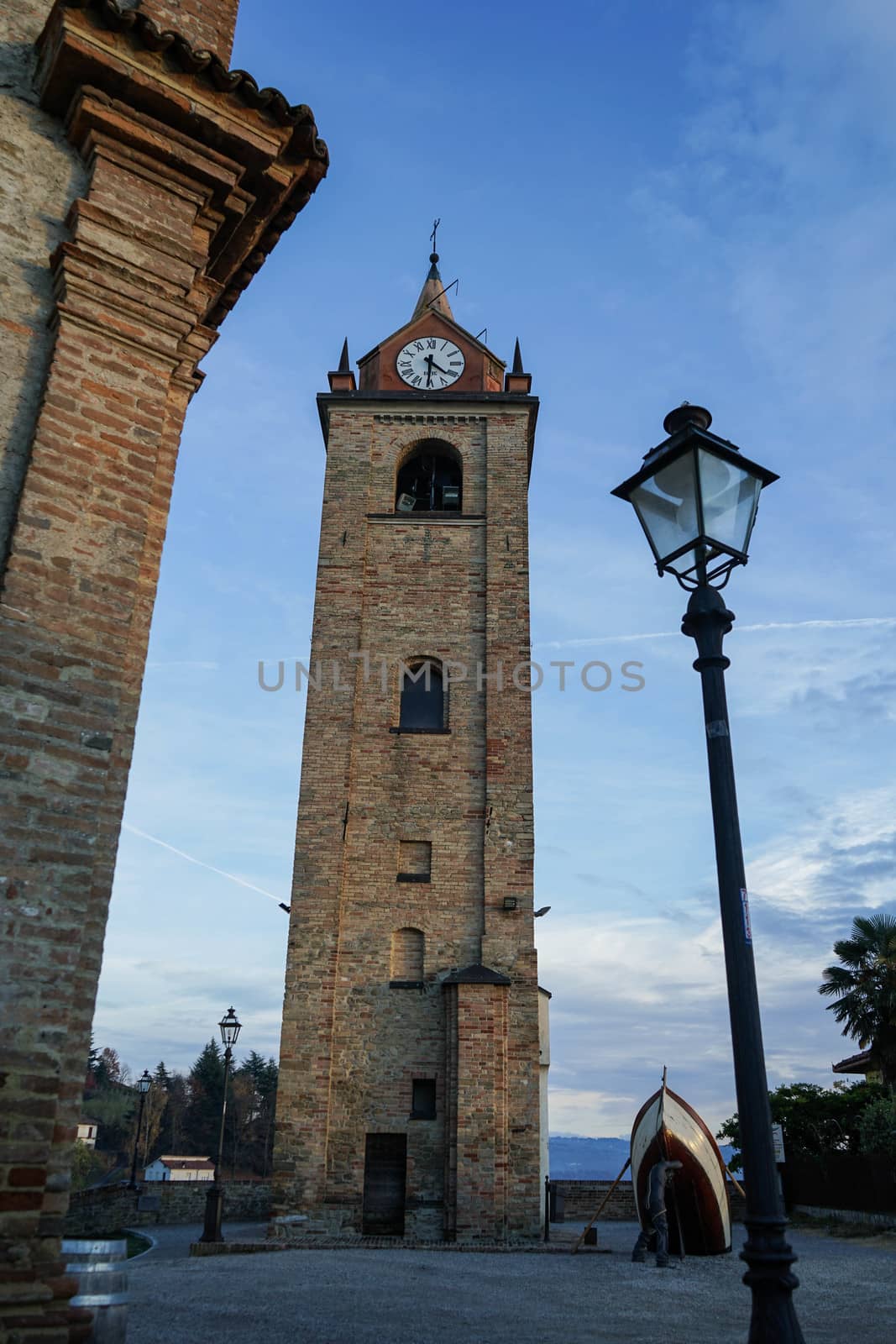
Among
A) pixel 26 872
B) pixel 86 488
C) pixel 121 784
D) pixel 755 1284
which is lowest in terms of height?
pixel 755 1284

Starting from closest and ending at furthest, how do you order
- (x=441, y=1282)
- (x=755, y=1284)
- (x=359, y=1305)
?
(x=755, y=1284) < (x=359, y=1305) < (x=441, y=1282)

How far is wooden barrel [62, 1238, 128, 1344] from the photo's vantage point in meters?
4.17

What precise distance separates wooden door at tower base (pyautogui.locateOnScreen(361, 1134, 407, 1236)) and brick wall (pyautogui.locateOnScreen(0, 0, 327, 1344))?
1486cm

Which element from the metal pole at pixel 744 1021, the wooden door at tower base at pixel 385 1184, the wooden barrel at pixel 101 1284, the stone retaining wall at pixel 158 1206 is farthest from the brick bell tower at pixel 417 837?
the metal pole at pixel 744 1021

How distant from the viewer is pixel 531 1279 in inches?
475

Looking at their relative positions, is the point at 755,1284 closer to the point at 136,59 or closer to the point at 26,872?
the point at 26,872

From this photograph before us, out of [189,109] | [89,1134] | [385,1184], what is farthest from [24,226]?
[89,1134]

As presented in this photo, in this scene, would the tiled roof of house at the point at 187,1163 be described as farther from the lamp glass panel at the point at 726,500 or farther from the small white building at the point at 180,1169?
the lamp glass panel at the point at 726,500

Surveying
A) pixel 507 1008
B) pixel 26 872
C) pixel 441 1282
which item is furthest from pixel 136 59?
pixel 507 1008

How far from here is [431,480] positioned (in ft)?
81.3

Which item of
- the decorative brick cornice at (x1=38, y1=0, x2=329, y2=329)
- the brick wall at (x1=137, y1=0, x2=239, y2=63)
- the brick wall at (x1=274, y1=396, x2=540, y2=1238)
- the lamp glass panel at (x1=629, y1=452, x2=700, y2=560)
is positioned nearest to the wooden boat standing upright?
the brick wall at (x1=274, y1=396, x2=540, y2=1238)

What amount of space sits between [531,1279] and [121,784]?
10052mm

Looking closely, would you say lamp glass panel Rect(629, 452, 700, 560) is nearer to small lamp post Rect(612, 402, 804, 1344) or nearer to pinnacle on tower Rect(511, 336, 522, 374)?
small lamp post Rect(612, 402, 804, 1344)

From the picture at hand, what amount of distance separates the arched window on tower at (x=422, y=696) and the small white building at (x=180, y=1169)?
126 feet
